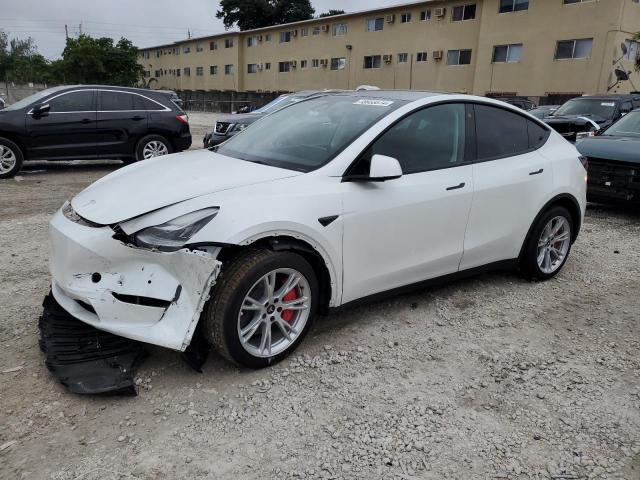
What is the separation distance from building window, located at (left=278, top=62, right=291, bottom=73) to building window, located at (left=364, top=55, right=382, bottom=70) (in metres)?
9.86

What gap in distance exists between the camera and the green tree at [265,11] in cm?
6347

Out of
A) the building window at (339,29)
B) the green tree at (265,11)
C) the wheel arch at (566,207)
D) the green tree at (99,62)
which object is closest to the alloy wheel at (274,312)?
the wheel arch at (566,207)

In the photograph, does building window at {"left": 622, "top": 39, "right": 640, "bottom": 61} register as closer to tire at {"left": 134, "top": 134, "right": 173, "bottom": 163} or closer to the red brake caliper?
tire at {"left": 134, "top": 134, "right": 173, "bottom": 163}

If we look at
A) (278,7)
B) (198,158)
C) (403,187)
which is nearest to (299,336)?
(403,187)

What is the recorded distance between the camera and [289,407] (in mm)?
2736

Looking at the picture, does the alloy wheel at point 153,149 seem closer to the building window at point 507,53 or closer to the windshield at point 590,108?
the windshield at point 590,108

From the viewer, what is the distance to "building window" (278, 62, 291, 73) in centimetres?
4663

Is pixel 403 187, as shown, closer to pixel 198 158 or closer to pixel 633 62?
pixel 198 158

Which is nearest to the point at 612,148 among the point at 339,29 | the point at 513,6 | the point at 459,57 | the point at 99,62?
the point at 513,6

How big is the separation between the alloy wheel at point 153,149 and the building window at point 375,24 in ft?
103

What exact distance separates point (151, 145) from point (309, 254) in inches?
324

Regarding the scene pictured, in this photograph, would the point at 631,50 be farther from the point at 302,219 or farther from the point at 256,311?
the point at 256,311

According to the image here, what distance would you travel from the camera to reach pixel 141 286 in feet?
8.83

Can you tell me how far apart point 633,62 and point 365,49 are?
18.5 m
